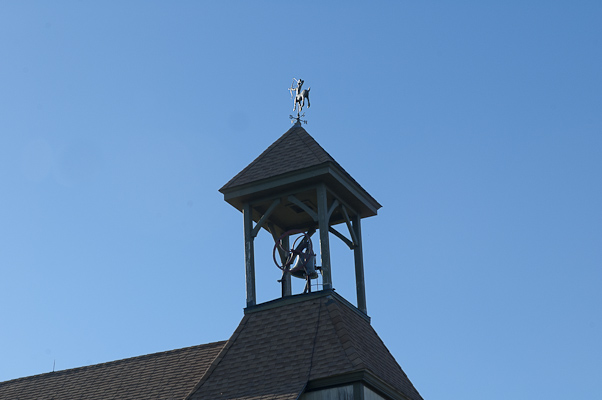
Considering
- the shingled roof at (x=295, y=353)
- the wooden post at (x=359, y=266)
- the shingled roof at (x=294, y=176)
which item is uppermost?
the shingled roof at (x=294, y=176)

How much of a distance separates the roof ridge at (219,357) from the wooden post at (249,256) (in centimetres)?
52

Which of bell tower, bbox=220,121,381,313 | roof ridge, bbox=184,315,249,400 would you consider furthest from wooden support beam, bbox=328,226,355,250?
roof ridge, bbox=184,315,249,400

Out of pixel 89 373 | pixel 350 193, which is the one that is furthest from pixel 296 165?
pixel 89 373

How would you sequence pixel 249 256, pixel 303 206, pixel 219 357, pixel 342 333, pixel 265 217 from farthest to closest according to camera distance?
pixel 249 256
pixel 265 217
pixel 303 206
pixel 219 357
pixel 342 333

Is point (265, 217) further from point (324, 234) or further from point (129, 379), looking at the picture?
point (129, 379)

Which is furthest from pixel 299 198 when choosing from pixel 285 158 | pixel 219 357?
pixel 219 357

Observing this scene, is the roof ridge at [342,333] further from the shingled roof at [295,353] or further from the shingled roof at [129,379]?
the shingled roof at [129,379]

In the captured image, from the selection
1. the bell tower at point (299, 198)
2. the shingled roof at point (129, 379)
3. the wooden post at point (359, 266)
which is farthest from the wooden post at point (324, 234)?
the shingled roof at point (129, 379)

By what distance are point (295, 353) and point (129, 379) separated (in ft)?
14.8

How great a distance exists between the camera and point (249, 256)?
24.5 m

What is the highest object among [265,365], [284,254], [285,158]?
[285,158]

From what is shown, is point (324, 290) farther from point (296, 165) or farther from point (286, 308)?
point (296, 165)

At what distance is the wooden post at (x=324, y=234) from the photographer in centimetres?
2344

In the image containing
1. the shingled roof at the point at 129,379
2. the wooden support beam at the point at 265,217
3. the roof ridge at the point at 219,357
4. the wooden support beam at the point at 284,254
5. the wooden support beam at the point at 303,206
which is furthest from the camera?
the wooden support beam at the point at 284,254
